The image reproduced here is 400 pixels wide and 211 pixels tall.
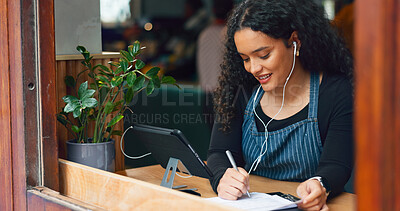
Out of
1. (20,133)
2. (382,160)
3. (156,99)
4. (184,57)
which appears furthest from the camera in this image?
(184,57)

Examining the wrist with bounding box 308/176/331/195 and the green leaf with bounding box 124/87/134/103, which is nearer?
the wrist with bounding box 308/176/331/195

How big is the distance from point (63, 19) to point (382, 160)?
1.42 m

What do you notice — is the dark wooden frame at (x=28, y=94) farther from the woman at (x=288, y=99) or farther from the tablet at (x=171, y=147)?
the woman at (x=288, y=99)

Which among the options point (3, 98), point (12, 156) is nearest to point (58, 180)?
point (12, 156)

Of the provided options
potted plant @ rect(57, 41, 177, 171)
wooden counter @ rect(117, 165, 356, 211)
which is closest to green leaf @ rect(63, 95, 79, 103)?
potted plant @ rect(57, 41, 177, 171)

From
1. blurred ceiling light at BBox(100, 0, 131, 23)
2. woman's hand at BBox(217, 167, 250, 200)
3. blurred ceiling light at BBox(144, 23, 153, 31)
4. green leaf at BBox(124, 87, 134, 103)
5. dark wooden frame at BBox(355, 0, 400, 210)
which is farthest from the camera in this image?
blurred ceiling light at BBox(144, 23, 153, 31)

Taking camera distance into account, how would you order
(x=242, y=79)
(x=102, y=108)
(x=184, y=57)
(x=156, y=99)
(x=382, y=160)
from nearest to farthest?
1. (x=382, y=160)
2. (x=102, y=108)
3. (x=242, y=79)
4. (x=156, y=99)
5. (x=184, y=57)

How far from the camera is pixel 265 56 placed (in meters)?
1.74

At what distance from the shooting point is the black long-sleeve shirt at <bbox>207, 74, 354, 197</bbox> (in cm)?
159

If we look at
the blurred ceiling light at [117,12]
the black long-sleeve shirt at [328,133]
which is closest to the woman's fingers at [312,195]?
the black long-sleeve shirt at [328,133]

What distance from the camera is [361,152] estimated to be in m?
0.70

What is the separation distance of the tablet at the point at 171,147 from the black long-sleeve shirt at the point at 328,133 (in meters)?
0.09

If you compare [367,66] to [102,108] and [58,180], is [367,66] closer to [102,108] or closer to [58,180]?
[58,180]

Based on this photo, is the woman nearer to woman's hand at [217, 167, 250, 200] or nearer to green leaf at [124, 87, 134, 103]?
woman's hand at [217, 167, 250, 200]
